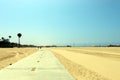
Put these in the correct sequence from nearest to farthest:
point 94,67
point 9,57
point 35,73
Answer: point 35,73 → point 94,67 → point 9,57

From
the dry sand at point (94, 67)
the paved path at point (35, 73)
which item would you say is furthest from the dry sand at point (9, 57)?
the dry sand at point (94, 67)

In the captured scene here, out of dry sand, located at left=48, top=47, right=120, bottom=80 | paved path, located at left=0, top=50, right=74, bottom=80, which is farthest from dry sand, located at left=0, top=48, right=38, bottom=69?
dry sand, located at left=48, top=47, right=120, bottom=80

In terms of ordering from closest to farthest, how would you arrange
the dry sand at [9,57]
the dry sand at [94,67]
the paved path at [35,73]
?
the paved path at [35,73], the dry sand at [94,67], the dry sand at [9,57]

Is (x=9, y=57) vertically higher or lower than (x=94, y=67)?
higher

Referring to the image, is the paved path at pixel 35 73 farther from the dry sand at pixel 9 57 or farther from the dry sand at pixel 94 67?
the dry sand at pixel 9 57

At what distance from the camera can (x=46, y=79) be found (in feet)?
39.0

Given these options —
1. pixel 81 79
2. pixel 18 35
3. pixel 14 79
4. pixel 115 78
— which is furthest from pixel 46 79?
pixel 18 35

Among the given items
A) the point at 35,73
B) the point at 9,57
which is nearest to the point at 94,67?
the point at 35,73

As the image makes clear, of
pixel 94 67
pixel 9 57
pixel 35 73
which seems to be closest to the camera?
pixel 35 73

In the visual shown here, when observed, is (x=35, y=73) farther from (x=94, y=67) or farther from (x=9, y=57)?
(x=9, y=57)

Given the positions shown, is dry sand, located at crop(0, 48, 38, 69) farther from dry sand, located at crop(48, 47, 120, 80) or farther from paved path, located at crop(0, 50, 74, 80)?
dry sand, located at crop(48, 47, 120, 80)

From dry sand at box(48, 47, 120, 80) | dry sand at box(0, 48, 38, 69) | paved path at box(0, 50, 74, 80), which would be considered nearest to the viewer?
paved path at box(0, 50, 74, 80)

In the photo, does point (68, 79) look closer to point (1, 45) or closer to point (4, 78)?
point (4, 78)

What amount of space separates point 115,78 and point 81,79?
6.51ft
